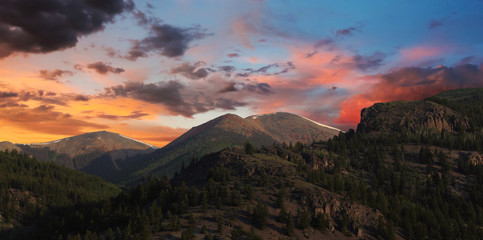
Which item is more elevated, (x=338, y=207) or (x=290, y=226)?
(x=338, y=207)

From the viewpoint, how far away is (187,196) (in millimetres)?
177250

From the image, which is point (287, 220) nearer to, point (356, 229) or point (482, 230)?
point (356, 229)

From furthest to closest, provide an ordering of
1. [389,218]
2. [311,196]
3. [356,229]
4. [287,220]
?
1. [389,218]
2. [311,196]
3. [356,229]
4. [287,220]

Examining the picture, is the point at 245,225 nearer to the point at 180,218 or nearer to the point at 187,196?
the point at 180,218

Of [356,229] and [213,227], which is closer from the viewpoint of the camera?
[213,227]

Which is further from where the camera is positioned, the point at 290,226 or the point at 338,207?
the point at 338,207

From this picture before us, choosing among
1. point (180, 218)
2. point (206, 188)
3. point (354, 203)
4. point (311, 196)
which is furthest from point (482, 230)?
point (180, 218)

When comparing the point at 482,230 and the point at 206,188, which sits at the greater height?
the point at 206,188

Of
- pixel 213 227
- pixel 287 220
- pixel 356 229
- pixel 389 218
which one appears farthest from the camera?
pixel 389 218

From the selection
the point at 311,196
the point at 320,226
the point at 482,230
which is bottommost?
the point at 482,230

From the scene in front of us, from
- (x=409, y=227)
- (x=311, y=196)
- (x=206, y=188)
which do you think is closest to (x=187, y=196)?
(x=206, y=188)

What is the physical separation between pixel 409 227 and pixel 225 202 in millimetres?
101799

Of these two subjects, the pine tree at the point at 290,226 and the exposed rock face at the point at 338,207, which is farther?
the exposed rock face at the point at 338,207

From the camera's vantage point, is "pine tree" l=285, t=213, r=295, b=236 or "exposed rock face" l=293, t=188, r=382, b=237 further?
"exposed rock face" l=293, t=188, r=382, b=237
